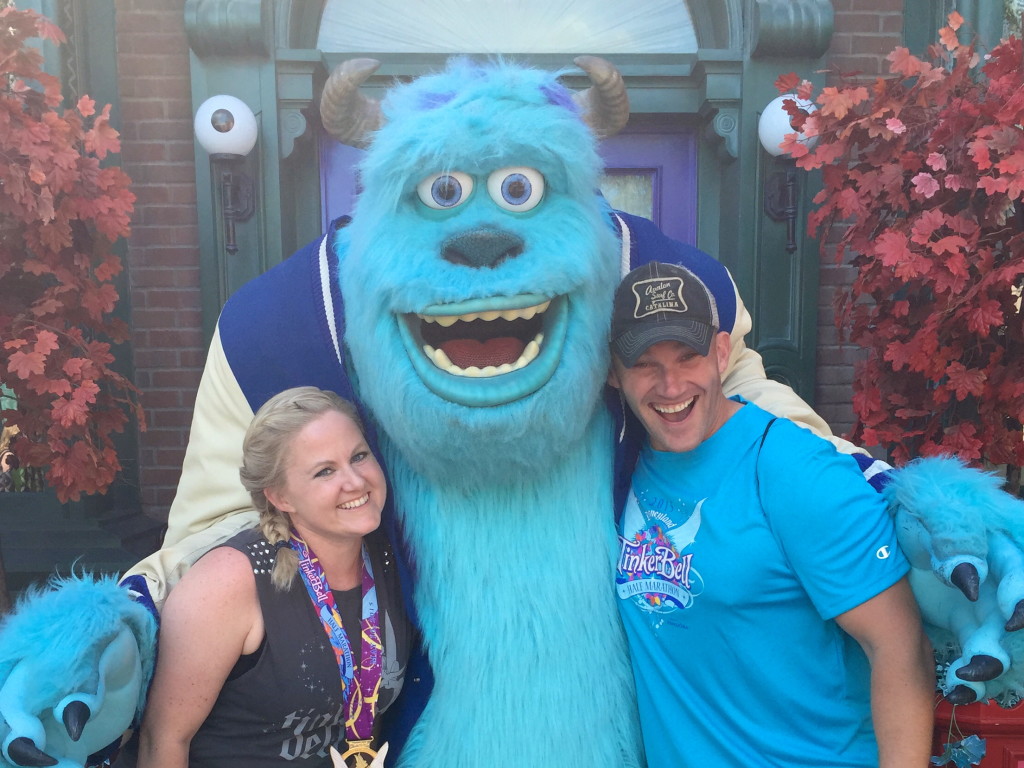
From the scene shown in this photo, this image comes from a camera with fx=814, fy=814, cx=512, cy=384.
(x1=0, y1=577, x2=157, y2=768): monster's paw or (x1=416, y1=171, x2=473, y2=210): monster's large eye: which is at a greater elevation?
(x1=416, y1=171, x2=473, y2=210): monster's large eye

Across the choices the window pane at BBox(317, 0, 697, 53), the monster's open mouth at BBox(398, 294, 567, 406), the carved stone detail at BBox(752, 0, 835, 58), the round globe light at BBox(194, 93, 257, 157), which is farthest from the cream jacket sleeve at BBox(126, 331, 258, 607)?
the carved stone detail at BBox(752, 0, 835, 58)

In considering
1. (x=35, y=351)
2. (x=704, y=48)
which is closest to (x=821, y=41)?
(x=704, y=48)

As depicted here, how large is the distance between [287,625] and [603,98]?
143 centimetres

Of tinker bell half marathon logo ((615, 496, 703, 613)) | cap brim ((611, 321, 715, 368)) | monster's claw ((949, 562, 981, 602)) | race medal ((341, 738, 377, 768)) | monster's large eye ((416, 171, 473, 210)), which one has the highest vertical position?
monster's large eye ((416, 171, 473, 210))

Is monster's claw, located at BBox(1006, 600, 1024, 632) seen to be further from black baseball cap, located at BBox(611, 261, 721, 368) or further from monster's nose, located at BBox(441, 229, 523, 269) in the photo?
monster's nose, located at BBox(441, 229, 523, 269)

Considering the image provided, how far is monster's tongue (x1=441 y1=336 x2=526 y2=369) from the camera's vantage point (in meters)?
1.79

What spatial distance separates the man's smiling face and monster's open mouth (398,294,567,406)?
0.19 metres

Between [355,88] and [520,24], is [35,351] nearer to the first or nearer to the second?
[355,88]

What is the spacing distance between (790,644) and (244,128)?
326 centimetres

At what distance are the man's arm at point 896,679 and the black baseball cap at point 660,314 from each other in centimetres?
61

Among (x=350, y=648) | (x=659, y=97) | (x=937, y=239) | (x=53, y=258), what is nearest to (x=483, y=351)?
(x=350, y=648)

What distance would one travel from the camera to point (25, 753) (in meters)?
1.36

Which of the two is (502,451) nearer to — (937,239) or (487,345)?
(487,345)

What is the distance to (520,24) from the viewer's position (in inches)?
165
